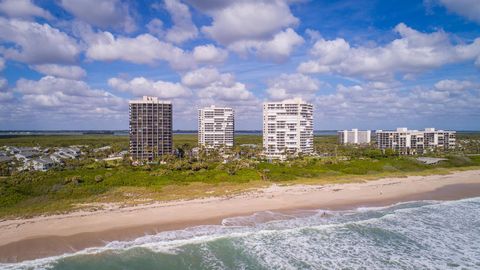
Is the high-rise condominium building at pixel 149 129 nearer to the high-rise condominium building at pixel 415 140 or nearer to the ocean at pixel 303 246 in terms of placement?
the ocean at pixel 303 246

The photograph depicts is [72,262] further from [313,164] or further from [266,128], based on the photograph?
[266,128]

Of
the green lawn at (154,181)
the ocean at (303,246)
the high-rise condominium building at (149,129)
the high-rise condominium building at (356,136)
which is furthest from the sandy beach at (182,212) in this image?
the high-rise condominium building at (356,136)

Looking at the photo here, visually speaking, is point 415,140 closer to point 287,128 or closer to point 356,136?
point 287,128

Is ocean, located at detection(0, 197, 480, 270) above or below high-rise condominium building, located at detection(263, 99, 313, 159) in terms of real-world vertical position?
below

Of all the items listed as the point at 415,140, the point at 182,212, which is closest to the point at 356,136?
the point at 415,140

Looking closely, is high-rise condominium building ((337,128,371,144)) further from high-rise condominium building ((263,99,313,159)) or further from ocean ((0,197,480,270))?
ocean ((0,197,480,270))

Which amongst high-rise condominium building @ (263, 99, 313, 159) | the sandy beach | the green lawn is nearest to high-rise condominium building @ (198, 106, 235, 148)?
high-rise condominium building @ (263, 99, 313, 159)
